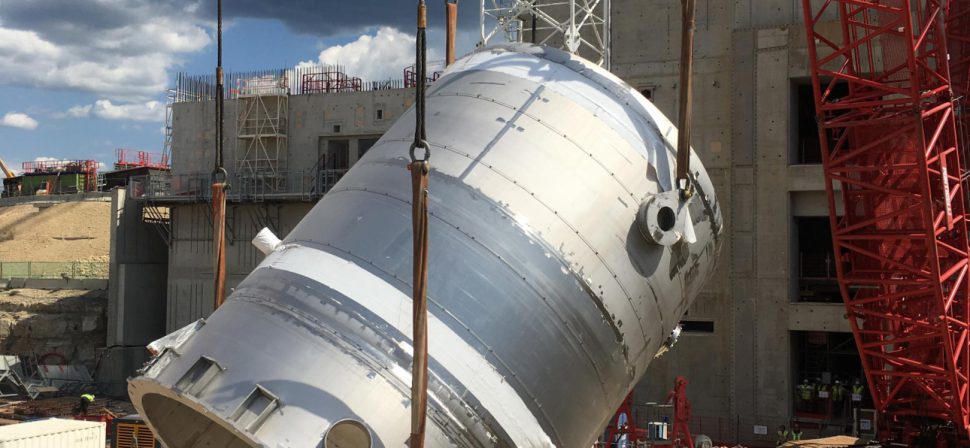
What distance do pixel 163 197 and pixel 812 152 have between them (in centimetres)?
2722

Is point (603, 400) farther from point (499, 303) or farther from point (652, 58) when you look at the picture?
point (652, 58)

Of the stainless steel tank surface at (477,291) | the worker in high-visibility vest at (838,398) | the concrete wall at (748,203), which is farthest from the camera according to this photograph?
the worker in high-visibility vest at (838,398)

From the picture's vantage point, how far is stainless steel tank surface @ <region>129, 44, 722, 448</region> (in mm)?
7777

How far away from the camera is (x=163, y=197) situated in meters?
41.4

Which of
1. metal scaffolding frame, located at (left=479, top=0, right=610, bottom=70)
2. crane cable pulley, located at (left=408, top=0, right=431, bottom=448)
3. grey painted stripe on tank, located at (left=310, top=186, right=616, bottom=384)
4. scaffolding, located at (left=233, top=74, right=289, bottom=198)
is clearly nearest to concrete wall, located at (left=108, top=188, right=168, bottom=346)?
scaffolding, located at (left=233, top=74, right=289, bottom=198)

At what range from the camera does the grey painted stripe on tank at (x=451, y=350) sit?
26.6ft

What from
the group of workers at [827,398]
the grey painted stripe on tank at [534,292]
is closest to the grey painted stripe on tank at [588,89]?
the grey painted stripe on tank at [534,292]

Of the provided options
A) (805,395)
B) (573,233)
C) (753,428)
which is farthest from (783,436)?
(573,233)

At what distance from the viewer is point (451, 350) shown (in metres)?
8.11

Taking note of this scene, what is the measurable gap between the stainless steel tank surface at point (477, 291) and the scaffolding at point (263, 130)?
3232cm

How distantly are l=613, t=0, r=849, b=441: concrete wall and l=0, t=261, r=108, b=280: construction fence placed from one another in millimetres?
37501

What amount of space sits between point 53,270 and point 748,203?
148 feet

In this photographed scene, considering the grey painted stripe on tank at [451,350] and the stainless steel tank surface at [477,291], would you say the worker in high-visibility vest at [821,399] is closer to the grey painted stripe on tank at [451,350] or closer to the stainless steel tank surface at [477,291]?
the stainless steel tank surface at [477,291]

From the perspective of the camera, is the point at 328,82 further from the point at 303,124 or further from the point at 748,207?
the point at 748,207
